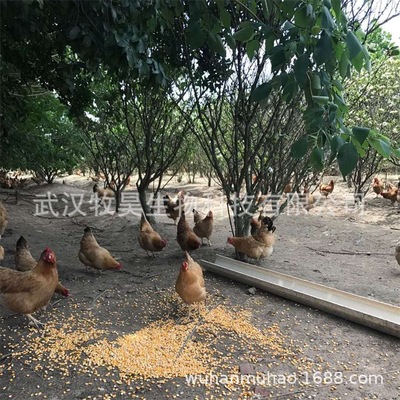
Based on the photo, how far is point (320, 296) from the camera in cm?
365

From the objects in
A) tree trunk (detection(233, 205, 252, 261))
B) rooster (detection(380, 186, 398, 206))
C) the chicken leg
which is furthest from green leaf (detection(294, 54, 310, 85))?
rooster (detection(380, 186, 398, 206))

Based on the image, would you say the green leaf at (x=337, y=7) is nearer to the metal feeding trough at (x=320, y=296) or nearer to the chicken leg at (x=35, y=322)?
the metal feeding trough at (x=320, y=296)

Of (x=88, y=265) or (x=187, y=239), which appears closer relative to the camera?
(x=88, y=265)

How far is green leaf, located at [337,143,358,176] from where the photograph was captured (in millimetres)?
1339

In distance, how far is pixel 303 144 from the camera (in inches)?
58.4

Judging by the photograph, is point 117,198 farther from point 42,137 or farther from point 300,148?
point 300,148

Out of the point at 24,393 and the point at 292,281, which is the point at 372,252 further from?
the point at 24,393

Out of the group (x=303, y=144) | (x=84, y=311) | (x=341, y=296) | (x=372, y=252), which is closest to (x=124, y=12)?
(x=303, y=144)

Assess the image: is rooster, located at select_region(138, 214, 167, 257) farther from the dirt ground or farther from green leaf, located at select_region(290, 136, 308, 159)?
green leaf, located at select_region(290, 136, 308, 159)

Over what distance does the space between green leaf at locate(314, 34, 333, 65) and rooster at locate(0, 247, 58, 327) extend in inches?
112

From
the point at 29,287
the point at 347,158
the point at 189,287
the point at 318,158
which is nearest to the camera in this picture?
the point at 347,158

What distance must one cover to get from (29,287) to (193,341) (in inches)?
62.2

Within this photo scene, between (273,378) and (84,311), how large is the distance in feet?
6.81

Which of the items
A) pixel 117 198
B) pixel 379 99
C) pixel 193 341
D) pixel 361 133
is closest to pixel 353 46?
pixel 361 133
